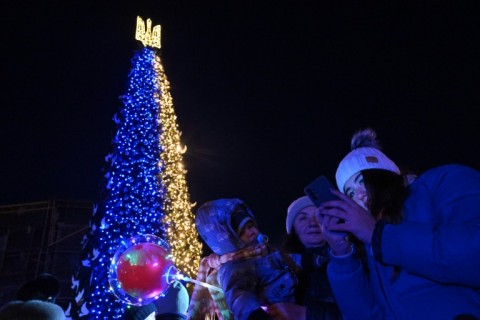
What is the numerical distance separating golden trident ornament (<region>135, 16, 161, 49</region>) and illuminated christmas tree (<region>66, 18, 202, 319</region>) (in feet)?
0.11

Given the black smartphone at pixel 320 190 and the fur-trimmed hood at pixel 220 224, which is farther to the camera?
the fur-trimmed hood at pixel 220 224

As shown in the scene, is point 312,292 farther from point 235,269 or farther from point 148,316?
point 148,316

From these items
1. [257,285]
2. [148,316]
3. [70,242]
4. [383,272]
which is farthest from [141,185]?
[70,242]

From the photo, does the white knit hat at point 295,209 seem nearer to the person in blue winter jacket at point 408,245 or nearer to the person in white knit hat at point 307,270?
the person in white knit hat at point 307,270

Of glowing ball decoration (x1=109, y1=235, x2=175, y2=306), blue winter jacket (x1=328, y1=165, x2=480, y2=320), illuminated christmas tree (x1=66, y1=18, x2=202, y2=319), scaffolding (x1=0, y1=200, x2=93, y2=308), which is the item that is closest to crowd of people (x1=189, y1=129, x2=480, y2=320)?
blue winter jacket (x1=328, y1=165, x2=480, y2=320)

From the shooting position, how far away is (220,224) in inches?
125

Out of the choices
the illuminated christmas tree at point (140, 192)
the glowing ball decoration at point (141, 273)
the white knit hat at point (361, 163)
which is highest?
the illuminated christmas tree at point (140, 192)

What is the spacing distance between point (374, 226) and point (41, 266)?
24000mm

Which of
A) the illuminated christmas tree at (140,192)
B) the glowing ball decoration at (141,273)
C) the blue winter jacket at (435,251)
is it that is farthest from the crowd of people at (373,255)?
the illuminated christmas tree at (140,192)

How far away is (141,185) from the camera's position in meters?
11.1

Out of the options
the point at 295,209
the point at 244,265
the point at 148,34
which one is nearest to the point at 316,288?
the point at 244,265

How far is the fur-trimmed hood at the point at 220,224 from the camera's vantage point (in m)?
3.12

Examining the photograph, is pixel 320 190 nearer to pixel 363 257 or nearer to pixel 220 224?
pixel 363 257

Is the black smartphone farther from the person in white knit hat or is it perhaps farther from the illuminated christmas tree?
the illuminated christmas tree
